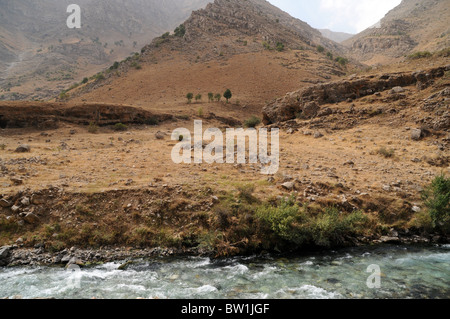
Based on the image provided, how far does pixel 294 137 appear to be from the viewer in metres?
17.6

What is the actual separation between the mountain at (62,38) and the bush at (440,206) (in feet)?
215

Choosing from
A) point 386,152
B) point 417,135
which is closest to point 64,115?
point 386,152

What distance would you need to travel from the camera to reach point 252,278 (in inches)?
263

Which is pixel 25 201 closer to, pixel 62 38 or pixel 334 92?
pixel 334 92

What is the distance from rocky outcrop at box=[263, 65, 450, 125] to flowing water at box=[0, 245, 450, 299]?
1297 cm

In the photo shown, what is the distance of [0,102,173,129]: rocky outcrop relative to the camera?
65.1 ft

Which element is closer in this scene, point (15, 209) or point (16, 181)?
point (15, 209)

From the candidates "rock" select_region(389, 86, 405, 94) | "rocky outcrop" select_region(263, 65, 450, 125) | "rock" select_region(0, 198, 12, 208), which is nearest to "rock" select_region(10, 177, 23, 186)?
"rock" select_region(0, 198, 12, 208)

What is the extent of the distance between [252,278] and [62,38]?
126 metres

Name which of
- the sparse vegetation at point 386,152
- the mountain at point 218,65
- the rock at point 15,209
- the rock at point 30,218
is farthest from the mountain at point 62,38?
the sparse vegetation at point 386,152

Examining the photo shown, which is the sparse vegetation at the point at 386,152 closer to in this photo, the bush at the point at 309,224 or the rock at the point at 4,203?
the bush at the point at 309,224

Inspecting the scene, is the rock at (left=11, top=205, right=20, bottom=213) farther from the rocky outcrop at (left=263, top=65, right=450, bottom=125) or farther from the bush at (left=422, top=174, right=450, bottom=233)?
→ the rocky outcrop at (left=263, top=65, right=450, bottom=125)

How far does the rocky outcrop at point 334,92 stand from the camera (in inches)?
647
